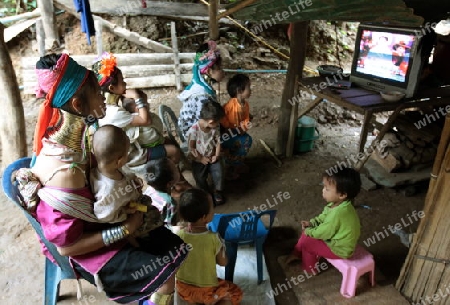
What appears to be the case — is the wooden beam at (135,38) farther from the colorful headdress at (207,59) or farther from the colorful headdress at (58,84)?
the colorful headdress at (58,84)

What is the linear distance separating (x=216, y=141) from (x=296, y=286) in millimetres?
1642

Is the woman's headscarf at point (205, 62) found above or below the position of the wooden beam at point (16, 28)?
below

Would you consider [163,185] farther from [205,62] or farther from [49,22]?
[49,22]

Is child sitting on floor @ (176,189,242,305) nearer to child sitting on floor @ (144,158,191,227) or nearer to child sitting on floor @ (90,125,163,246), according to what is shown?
child sitting on floor @ (90,125,163,246)

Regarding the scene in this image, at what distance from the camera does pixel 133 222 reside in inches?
77.1

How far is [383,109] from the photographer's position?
12.0ft

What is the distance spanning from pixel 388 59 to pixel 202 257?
127 inches

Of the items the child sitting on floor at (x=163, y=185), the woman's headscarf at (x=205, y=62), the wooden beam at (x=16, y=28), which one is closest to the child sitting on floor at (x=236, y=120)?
the woman's headscarf at (x=205, y=62)

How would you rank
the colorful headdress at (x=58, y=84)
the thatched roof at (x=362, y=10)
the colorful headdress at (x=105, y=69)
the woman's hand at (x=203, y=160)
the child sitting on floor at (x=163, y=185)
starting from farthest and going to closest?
the woman's hand at (x=203, y=160) < the colorful headdress at (x=105, y=69) < the child sitting on floor at (x=163, y=185) < the thatched roof at (x=362, y=10) < the colorful headdress at (x=58, y=84)

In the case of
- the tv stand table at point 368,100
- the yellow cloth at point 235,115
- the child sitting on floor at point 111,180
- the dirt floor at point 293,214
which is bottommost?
the dirt floor at point 293,214

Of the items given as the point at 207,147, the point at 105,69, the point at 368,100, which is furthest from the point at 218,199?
the point at 368,100

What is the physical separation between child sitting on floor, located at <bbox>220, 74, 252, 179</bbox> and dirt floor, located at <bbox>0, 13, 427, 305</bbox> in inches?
17.7

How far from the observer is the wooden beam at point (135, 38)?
8203mm

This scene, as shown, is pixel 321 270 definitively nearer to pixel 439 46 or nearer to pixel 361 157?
pixel 361 157
